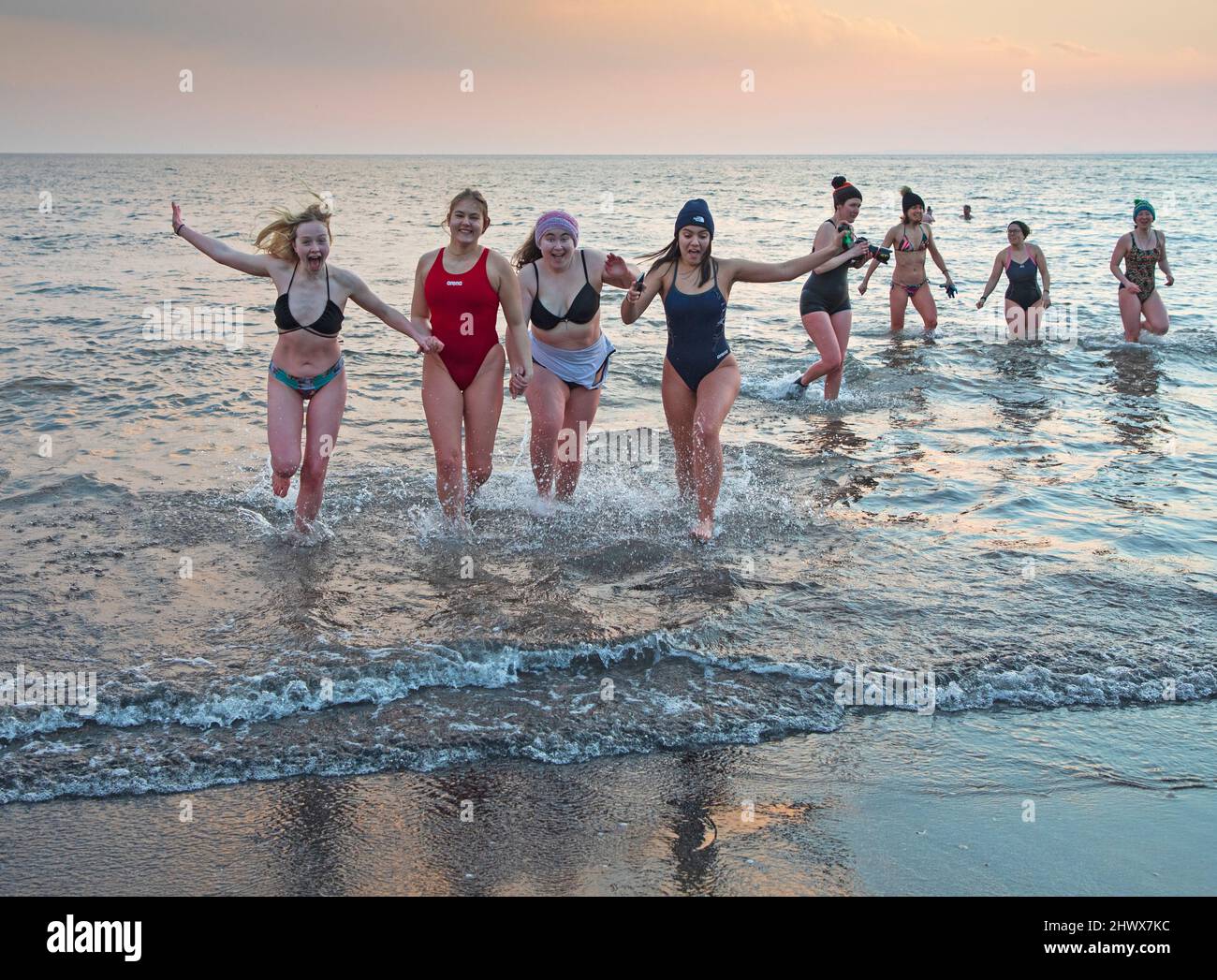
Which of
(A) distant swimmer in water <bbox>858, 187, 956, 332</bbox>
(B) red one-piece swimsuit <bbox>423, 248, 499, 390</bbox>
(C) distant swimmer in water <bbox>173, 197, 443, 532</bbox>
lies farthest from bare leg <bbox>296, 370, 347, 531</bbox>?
(A) distant swimmer in water <bbox>858, 187, 956, 332</bbox>

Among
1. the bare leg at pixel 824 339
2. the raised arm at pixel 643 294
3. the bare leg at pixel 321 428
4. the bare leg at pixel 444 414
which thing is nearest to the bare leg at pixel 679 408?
the raised arm at pixel 643 294

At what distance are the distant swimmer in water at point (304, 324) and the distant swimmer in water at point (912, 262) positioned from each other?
8.51m

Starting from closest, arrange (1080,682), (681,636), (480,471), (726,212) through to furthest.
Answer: (1080,682), (681,636), (480,471), (726,212)

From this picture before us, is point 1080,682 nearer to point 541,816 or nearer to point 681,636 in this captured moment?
point 681,636

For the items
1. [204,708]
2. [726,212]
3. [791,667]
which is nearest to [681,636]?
[791,667]

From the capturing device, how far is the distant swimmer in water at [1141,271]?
552 inches

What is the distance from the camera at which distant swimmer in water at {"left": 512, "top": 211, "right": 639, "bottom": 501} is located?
23.9ft

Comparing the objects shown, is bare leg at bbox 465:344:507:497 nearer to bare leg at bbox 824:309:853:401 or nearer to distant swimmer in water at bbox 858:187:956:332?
bare leg at bbox 824:309:853:401

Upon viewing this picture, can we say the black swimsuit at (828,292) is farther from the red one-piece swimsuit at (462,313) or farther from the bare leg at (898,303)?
the red one-piece swimsuit at (462,313)

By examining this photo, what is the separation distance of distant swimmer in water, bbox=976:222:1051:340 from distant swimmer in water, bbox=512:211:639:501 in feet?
29.5

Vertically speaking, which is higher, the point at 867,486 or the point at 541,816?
the point at 867,486

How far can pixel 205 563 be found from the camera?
685 cm

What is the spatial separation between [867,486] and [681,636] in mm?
3533
